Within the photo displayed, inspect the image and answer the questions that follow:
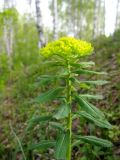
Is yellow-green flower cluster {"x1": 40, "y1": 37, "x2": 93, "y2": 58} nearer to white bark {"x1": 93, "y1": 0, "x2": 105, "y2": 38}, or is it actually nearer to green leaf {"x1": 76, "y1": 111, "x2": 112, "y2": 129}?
green leaf {"x1": 76, "y1": 111, "x2": 112, "y2": 129}

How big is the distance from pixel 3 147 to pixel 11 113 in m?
1.90

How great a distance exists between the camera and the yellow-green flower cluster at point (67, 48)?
2.71 m

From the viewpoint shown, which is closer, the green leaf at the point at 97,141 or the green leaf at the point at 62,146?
the green leaf at the point at 62,146

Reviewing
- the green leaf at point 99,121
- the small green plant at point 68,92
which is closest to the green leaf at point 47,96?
the small green plant at point 68,92

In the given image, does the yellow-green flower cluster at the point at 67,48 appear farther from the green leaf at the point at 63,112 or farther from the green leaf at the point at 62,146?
the green leaf at the point at 62,146

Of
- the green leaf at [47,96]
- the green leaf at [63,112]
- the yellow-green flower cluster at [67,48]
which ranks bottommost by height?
the green leaf at [63,112]

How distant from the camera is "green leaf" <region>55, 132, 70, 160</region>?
109 inches

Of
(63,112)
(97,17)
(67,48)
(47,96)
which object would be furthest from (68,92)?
(97,17)

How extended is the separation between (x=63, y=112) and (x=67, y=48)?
1.87 feet

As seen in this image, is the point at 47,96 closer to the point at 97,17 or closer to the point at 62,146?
the point at 62,146

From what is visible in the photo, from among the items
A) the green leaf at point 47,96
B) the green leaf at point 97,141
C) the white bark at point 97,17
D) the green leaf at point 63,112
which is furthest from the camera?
the white bark at point 97,17

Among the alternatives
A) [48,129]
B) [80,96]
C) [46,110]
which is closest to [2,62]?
[46,110]

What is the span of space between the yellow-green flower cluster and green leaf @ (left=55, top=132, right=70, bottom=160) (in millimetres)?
811

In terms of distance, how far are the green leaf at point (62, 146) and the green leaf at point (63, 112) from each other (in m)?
0.36
